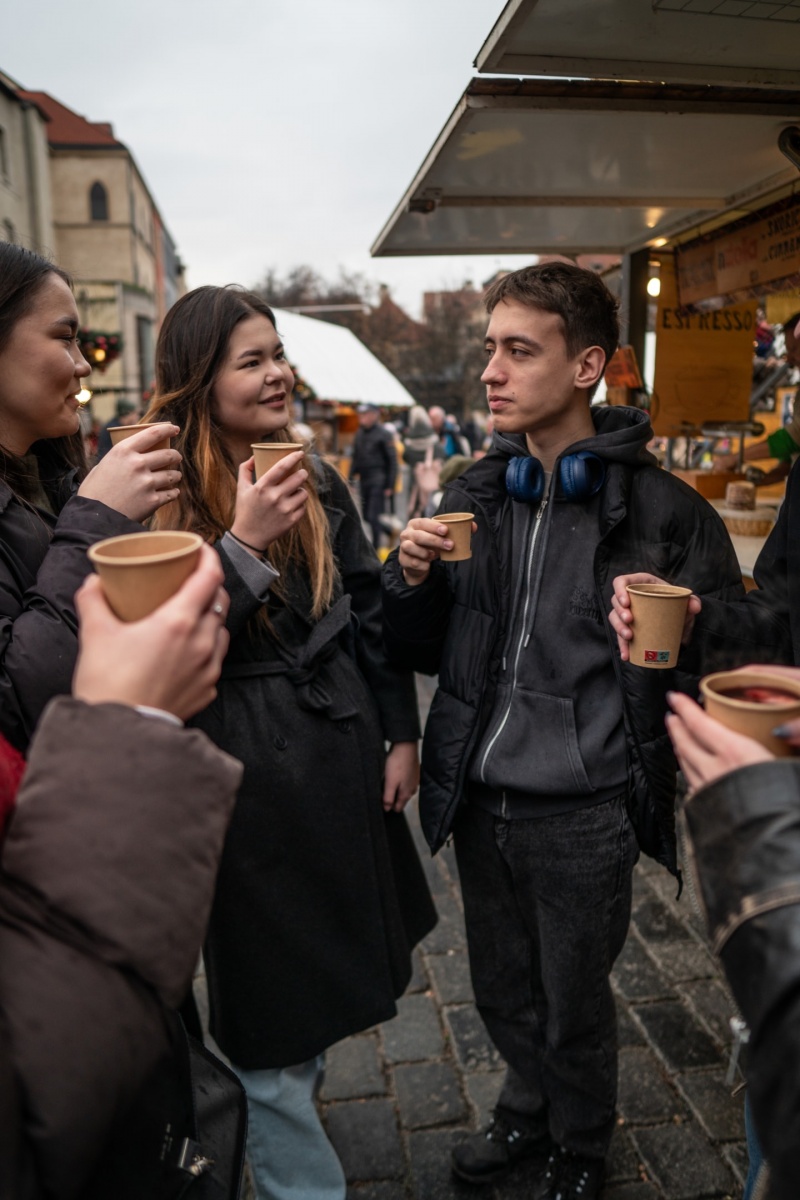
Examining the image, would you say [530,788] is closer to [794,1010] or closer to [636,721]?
[636,721]

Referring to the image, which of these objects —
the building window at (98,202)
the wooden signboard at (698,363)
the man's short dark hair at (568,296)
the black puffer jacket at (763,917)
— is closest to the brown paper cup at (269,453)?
the man's short dark hair at (568,296)

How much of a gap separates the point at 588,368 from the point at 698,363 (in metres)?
2.75

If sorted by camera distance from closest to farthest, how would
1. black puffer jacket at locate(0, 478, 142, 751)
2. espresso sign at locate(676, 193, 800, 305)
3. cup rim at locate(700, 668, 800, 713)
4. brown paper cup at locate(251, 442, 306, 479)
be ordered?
1. cup rim at locate(700, 668, 800, 713)
2. black puffer jacket at locate(0, 478, 142, 751)
3. brown paper cup at locate(251, 442, 306, 479)
4. espresso sign at locate(676, 193, 800, 305)

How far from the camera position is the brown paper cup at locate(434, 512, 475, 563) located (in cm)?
234

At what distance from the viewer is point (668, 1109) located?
2906 millimetres

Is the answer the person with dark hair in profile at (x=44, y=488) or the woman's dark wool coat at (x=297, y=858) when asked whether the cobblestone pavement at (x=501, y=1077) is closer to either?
the woman's dark wool coat at (x=297, y=858)

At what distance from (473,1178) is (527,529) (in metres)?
2.01

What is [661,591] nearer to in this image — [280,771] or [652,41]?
[280,771]

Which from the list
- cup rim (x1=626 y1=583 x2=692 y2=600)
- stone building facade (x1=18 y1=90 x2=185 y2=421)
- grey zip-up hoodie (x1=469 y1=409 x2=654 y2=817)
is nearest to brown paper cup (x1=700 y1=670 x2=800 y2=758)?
cup rim (x1=626 y1=583 x2=692 y2=600)

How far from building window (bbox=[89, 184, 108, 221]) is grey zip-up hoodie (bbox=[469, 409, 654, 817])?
62.0 meters

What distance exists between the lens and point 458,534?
93.0 inches

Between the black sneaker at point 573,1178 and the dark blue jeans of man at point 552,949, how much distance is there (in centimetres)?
5

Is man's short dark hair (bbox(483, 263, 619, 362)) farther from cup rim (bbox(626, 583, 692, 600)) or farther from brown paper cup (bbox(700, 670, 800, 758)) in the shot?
brown paper cup (bbox(700, 670, 800, 758))

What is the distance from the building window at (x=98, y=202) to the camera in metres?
55.5
